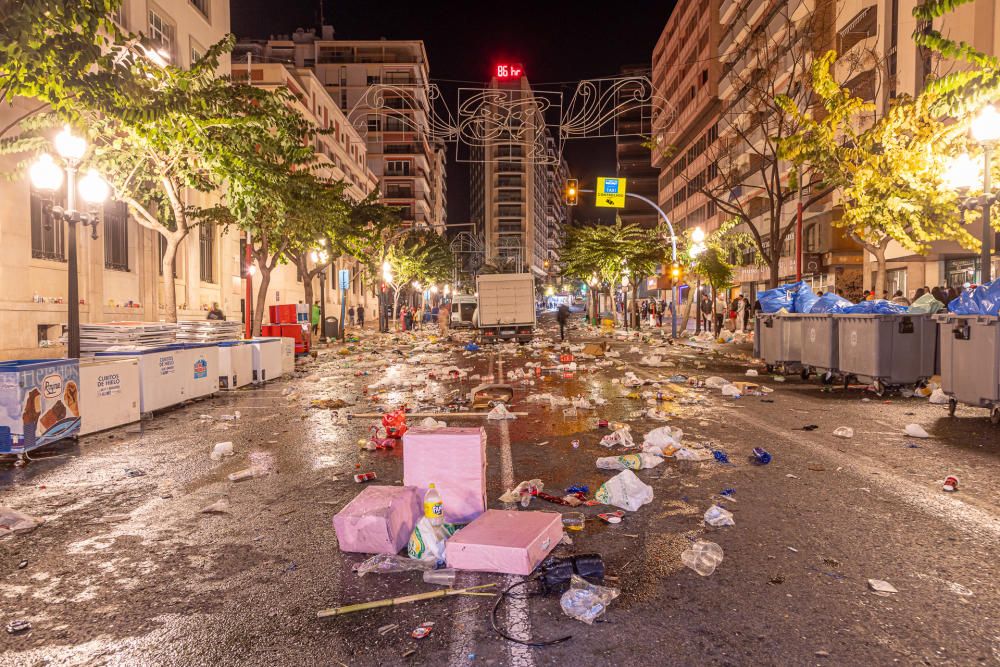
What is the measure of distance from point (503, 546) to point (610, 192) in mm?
26176

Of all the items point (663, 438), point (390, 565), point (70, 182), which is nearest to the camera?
point (390, 565)

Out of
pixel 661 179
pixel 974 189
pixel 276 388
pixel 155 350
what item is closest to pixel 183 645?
pixel 155 350

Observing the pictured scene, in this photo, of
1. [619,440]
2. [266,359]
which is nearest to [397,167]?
[266,359]

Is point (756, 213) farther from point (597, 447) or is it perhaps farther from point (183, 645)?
point (183, 645)

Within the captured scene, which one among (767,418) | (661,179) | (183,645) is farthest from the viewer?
(661,179)

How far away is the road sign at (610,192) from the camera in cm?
2831

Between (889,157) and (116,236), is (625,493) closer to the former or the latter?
(889,157)

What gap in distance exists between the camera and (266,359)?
47.7ft

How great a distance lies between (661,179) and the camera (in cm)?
8044

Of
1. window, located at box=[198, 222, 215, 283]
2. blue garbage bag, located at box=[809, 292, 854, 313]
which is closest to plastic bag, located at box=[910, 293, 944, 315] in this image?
blue garbage bag, located at box=[809, 292, 854, 313]

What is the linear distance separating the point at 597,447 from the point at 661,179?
78.0 m

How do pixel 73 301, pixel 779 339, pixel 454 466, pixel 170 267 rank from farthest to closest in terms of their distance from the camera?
pixel 170 267
pixel 779 339
pixel 73 301
pixel 454 466

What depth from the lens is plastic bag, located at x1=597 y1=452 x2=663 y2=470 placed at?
20.4ft

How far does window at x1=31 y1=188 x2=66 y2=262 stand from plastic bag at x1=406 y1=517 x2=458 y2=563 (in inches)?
656
